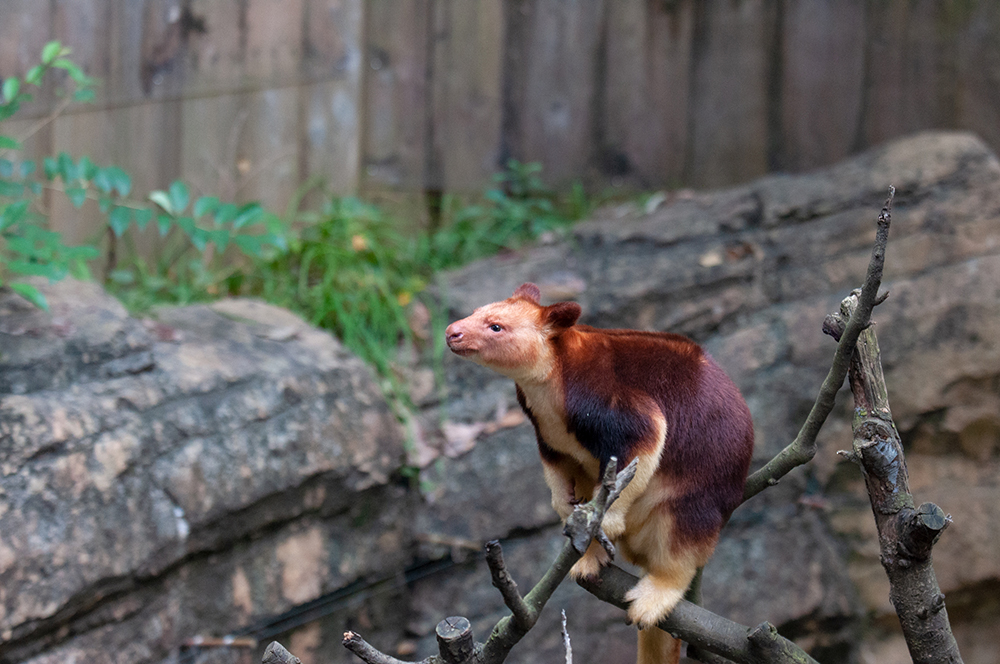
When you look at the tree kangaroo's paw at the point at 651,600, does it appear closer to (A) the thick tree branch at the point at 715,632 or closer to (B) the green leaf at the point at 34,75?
(A) the thick tree branch at the point at 715,632

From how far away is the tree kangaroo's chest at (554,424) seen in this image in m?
1.91

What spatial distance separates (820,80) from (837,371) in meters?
3.22

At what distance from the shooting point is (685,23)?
451 cm

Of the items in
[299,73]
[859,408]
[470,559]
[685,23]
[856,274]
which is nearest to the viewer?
[859,408]

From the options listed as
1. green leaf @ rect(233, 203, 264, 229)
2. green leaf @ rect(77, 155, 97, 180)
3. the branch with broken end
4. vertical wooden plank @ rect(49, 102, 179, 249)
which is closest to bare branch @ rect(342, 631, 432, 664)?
the branch with broken end

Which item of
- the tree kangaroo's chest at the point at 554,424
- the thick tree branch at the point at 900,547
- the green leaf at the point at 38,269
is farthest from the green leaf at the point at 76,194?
the thick tree branch at the point at 900,547

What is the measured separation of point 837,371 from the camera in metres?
1.75

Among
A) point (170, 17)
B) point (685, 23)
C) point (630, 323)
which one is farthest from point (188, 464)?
point (685, 23)

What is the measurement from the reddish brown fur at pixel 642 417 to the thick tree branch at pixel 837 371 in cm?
7

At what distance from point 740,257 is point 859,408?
84.8 inches

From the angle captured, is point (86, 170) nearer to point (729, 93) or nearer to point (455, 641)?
point (455, 641)

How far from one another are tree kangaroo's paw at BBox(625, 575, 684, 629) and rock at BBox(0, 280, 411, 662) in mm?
1512

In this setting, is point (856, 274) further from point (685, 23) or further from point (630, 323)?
point (685, 23)

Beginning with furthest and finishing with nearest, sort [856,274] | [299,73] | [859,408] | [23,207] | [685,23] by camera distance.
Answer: [685,23] < [299,73] < [856,274] < [23,207] < [859,408]
